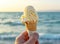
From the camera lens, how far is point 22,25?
3.95 meters

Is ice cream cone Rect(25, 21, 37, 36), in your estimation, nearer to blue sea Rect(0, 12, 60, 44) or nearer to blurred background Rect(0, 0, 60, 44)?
blurred background Rect(0, 0, 60, 44)

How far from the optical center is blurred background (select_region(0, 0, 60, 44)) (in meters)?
2.63

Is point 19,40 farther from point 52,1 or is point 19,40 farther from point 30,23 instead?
point 52,1

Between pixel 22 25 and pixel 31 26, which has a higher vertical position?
pixel 31 26

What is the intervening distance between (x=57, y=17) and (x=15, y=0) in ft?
8.66

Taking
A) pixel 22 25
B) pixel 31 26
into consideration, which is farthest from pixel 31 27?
pixel 22 25

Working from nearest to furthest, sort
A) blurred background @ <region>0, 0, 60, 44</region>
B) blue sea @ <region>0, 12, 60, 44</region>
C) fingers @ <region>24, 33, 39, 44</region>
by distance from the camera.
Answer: fingers @ <region>24, 33, 39, 44</region> → blurred background @ <region>0, 0, 60, 44</region> → blue sea @ <region>0, 12, 60, 44</region>

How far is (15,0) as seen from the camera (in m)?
2.57

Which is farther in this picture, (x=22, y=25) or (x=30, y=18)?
(x=22, y=25)

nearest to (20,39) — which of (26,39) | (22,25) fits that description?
(26,39)

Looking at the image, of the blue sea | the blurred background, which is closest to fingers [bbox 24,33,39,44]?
the blurred background

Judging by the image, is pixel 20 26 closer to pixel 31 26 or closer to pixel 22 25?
pixel 22 25

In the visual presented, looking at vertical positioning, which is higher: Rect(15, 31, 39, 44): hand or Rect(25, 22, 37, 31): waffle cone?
Rect(25, 22, 37, 31): waffle cone

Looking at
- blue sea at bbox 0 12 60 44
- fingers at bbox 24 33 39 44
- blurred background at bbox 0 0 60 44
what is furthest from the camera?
blue sea at bbox 0 12 60 44
